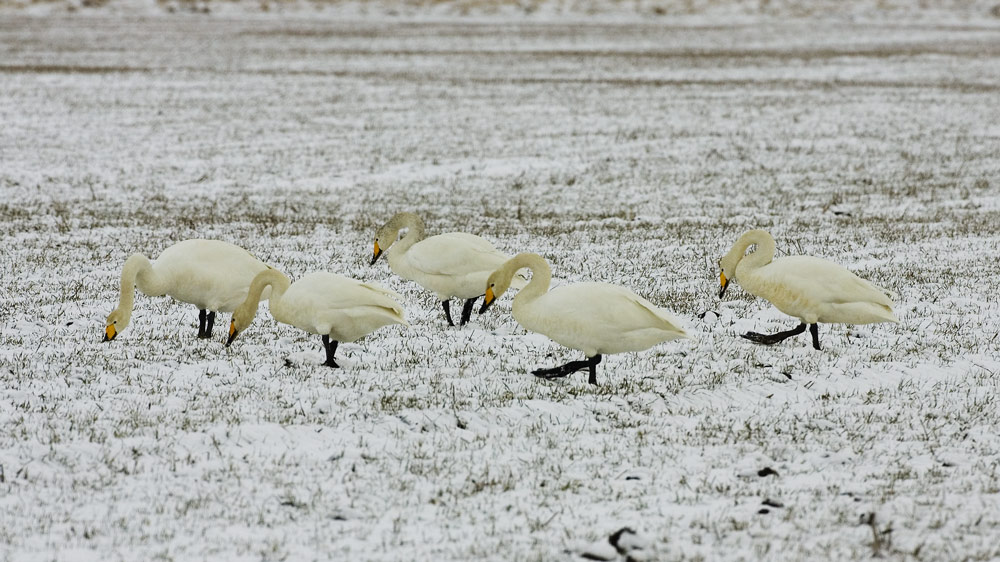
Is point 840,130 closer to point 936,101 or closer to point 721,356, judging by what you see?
point 936,101

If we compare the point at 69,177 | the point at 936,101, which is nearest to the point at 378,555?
the point at 69,177

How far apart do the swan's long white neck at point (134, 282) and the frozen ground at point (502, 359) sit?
456 millimetres

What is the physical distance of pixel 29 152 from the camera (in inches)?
832

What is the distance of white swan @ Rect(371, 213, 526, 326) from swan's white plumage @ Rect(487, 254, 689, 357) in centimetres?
115

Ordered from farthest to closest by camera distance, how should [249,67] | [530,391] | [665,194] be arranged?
[249,67] → [665,194] → [530,391]

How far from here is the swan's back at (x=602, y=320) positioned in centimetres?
746

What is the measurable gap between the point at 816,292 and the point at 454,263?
10.2 ft

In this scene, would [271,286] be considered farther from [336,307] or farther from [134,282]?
[134,282]

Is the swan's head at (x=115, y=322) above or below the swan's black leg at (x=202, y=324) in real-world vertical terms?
above

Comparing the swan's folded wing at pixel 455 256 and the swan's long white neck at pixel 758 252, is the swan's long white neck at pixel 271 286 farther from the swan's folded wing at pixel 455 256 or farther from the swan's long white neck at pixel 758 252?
the swan's long white neck at pixel 758 252

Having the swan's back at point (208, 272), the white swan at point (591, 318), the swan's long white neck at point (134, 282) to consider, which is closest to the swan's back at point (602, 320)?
the white swan at point (591, 318)

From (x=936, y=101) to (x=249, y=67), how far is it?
23258 millimetres

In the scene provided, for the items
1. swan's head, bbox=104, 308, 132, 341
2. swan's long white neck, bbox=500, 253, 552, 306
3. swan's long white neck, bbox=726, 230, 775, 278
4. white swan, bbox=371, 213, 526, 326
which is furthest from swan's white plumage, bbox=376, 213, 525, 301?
swan's head, bbox=104, 308, 132, 341

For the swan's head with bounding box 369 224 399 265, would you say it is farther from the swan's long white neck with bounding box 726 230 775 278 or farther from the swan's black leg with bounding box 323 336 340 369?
the swan's long white neck with bounding box 726 230 775 278
